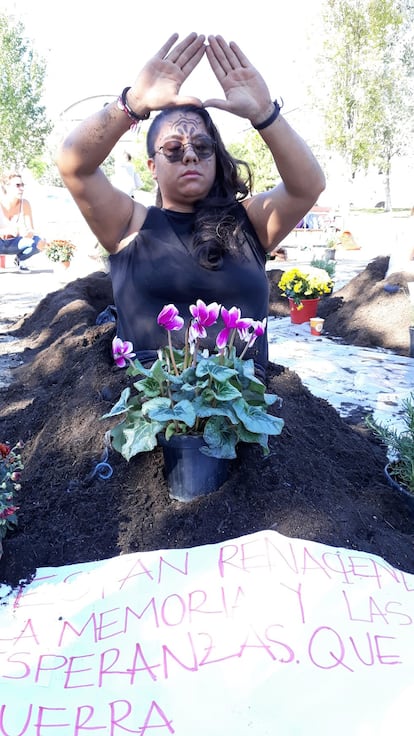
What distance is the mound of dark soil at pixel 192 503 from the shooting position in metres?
1.88

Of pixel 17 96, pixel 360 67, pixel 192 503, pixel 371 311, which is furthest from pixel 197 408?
pixel 17 96

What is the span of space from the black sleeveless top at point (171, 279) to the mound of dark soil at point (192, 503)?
45 cm

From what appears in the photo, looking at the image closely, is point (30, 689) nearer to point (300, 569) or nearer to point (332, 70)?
point (300, 569)

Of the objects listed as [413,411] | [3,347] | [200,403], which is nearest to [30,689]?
[200,403]

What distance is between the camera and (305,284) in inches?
279

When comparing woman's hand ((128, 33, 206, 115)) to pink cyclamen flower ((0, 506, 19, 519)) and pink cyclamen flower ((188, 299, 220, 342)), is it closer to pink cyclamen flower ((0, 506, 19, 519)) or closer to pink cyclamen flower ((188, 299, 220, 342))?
pink cyclamen flower ((188, 299, 220, 342))

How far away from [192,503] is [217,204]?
128 centimetres

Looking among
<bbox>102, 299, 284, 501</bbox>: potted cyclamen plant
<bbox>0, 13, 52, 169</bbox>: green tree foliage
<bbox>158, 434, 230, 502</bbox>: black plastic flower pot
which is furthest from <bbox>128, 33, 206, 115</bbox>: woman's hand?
<bbox>0, 13, 52, 169</bbox>: green tree foliage

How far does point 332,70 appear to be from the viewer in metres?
22.1

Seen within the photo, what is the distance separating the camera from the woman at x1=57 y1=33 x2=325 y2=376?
2.09m

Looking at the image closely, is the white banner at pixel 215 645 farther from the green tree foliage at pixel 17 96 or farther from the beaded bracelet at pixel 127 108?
the green tree foliage at pixel 17 96

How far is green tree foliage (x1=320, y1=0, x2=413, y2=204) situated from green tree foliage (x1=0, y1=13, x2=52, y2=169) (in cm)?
1402

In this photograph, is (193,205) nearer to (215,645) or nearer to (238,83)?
(238,83)

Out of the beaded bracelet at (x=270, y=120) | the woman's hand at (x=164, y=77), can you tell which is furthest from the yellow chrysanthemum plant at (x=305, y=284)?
the woman's hand at (x=164, y=77)
